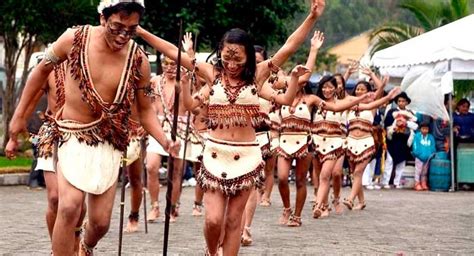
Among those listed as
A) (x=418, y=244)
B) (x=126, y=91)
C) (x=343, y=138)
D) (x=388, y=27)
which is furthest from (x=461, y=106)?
(x=126, y=91)

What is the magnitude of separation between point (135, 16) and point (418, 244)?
571cm

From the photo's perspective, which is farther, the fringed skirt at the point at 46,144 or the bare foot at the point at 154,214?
the bare foot at the point at 154,214

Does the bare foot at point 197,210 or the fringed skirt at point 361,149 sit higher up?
the fringed skirt at point 361,149

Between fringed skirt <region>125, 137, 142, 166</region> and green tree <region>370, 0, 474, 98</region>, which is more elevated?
green tree <region>370, 0, 474, 98</region>

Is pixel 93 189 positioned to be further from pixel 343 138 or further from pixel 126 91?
pixel 343 138

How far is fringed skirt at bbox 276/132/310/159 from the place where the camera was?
46.6 feet

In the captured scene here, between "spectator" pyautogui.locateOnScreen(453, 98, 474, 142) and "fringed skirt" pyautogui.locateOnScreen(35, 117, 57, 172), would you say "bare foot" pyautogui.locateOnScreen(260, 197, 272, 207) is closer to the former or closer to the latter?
"spectator" pyautogui.locateOnScreen(453, 98, 474, 142)

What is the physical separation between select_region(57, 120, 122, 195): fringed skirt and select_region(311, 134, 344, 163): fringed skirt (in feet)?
25.5

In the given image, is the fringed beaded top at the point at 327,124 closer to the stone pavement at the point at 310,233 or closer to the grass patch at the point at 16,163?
the stone pavement at the point at 310,233

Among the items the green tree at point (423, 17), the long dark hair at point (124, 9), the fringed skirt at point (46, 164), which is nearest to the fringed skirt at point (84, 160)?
the long dark hair at point (124, 9)

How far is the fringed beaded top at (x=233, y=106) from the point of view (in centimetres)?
928

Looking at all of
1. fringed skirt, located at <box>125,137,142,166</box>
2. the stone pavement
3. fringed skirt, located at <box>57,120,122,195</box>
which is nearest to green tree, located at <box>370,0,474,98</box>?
the stone pavement

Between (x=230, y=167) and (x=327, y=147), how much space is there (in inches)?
255

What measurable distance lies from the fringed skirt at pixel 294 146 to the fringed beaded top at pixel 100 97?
6.30 meters
